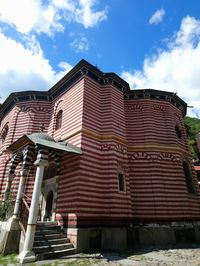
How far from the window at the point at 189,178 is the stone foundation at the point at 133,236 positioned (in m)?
2.03

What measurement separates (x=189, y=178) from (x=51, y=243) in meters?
9.35

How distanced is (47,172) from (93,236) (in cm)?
502

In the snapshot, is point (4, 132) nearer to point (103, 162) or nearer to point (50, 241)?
point (103, 162)

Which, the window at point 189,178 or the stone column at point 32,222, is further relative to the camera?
the window at point 189,178

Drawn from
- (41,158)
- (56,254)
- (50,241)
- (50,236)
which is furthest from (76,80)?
(56,254)

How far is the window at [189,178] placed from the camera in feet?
42.5

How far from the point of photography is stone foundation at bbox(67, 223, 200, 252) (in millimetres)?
8367

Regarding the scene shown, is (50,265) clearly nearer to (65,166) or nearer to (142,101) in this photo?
(65,166)

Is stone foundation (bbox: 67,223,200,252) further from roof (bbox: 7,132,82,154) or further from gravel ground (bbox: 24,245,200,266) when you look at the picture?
roof (bbox: 7,132,82,154)

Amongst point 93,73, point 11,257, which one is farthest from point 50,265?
point 93,73

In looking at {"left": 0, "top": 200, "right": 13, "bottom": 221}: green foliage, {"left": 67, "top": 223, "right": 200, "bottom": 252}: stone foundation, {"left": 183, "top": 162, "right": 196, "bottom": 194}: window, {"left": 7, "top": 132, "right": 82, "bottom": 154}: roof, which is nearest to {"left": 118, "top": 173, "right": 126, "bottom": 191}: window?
{"left": 67, "top": 223, "right": 200, "bottom": 252}: stone foundation

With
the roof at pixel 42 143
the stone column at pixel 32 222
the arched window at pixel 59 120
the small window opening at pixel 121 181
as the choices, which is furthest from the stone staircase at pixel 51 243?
the arched window at pixel 59 120

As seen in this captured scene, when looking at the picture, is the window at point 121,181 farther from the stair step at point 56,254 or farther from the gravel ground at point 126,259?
the stair step at point 56,254

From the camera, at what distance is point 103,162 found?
1059 centimetres
